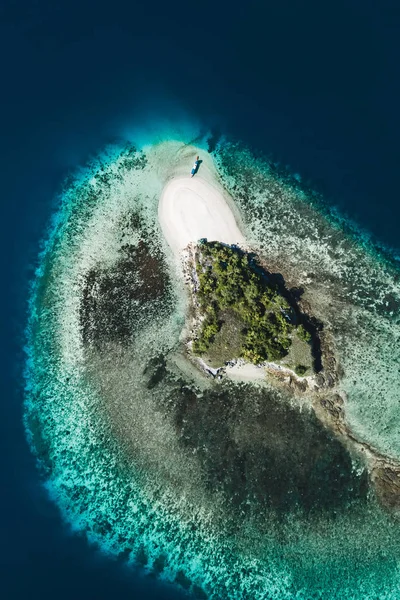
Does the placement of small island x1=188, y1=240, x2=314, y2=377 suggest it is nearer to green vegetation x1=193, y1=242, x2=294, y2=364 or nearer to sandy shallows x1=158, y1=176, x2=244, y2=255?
green vegetation x1=193, y1=242, x2=294, y2=364

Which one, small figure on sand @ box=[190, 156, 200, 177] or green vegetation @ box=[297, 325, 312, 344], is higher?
small figure on sand @ box=[190, 156, 200, 177]

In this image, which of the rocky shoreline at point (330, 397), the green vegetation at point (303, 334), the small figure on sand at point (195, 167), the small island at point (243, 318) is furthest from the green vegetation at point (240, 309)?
the small figure on sand at point (195, 167)

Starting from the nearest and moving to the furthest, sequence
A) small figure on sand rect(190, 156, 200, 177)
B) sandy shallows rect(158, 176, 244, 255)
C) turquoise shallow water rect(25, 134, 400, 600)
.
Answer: turquoise shallow water rect(25, 134, 400, 600), sandy shallows rect(158, 176, 244, 255), small figure on sand rect(190, 156, 200, 177)

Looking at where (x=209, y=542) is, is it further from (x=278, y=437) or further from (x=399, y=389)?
(x=399, y=389)

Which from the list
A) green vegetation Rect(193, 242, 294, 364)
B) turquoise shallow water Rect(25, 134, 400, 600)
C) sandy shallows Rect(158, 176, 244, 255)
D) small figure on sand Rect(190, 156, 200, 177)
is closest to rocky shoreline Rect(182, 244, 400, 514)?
turquoise shallow water Rect(25, 134, 400, 600)

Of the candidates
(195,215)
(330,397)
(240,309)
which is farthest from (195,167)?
(330,397)

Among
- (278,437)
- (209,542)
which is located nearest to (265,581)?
(209,542)
